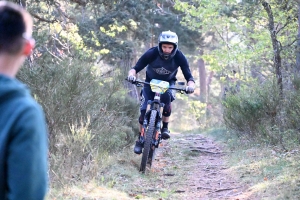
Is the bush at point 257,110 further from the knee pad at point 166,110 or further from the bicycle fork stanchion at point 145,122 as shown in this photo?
the bicycle fork stanchion at point 145,122

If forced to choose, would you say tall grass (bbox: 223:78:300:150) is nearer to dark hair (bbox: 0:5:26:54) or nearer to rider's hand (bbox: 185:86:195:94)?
rider's hand (bbox: 185:86:195:94)

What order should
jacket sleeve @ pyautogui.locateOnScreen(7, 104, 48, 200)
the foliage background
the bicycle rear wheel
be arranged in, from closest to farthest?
jacket sleeve @ pyautogui.locateOnScreen(7, 104, 48, 200) → the foliage background → the bicycle rear wheel

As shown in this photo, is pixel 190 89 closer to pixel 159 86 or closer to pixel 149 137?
pixel 159 86

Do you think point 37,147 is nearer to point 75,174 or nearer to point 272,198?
point 272,198

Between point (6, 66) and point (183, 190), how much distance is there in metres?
4.70

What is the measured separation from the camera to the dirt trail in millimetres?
5699

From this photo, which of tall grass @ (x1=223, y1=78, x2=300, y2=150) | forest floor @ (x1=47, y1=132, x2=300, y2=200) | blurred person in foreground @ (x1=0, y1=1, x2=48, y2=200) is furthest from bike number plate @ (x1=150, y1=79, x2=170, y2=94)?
blurred person in foreground @ (x1=0, y1=1, x2=48, y2=200)

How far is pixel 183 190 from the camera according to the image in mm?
5969


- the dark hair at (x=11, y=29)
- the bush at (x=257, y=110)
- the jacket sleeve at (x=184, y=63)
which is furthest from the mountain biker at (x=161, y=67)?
the dark hair at (x=11, y=29)

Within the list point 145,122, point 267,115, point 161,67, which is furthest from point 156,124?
point 267,115

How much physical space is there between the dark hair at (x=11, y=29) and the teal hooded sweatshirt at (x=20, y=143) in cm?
11

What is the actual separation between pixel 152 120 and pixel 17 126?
522 centimetres

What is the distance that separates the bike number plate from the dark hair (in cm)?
515

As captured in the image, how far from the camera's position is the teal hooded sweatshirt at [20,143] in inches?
58.2
